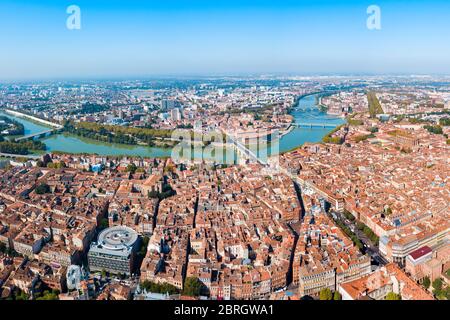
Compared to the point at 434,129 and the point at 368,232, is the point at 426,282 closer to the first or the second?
the point at 368,232

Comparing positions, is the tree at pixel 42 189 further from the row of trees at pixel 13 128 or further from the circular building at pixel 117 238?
the row of trees at pixel 13 128

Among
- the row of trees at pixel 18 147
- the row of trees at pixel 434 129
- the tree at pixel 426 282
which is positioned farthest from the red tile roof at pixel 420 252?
the row of trees at pixel 18 147

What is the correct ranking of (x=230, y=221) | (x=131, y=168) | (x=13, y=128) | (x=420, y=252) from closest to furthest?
(x=420, y=252) < (x=230, y=221) < (x=131, y=168) < (x=13, y=128)

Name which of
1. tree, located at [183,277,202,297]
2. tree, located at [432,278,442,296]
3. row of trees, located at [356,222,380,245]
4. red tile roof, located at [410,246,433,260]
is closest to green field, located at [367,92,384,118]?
row of trees, located at [356,222,380,245]

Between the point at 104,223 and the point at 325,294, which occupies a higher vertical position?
the point at 104,223

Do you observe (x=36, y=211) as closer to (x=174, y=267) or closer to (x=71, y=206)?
(x=71, y=206)

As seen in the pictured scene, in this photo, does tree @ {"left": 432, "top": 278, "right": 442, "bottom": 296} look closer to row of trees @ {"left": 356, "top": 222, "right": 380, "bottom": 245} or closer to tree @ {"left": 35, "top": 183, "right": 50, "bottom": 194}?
row of trees @ {"left": 356, "top": 222, "right": 380, "bottom": 245}

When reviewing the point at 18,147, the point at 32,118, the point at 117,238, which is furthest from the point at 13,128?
the point at 117,238
